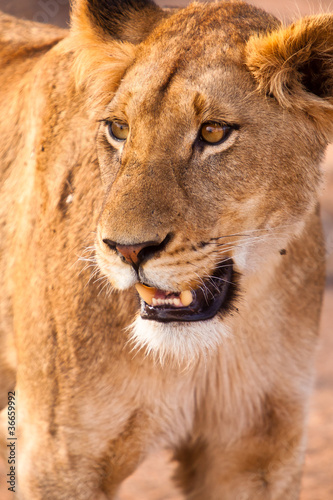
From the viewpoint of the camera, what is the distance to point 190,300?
2061mm

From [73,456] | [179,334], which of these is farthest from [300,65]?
[73,456]

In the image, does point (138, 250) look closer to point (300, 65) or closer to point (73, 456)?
point (300, 65)

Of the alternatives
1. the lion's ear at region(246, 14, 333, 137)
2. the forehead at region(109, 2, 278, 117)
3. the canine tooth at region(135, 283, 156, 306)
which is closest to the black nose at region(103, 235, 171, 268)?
the canine tooth at region(135, 283, 156, 306)

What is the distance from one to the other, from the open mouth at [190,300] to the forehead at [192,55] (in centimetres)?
49

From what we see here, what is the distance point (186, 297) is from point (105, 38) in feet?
2.93

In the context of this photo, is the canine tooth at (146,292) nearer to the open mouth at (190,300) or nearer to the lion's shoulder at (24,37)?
the open mouth at (190,300)

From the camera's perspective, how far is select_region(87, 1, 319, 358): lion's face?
1937mm

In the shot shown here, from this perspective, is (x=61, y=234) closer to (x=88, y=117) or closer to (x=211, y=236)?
(x=88, y=117)

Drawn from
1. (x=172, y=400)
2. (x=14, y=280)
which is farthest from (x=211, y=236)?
(x=14, y=280)

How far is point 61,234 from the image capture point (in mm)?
2453

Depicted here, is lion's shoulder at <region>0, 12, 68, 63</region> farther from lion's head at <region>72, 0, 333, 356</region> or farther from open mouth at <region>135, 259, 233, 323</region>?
open mouth at <region>135, 259, 233, 323</region>

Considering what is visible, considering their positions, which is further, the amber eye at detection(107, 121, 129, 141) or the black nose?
the amber eye at detection(107, 121, 129, 141)

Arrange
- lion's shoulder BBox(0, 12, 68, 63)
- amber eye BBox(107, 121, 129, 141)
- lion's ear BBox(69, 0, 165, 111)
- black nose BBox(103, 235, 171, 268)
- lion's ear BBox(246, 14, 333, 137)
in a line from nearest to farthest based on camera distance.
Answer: black nose BBox(103, 235, 171, 268)
lion's ear BBox(246, 14, 333, 137)
amber eye BBox(107, 121, 129, 141)
lion's ear BBox(69, 0, 165, 111)
lion's shoulder BBox(0, 12, 68, 63)

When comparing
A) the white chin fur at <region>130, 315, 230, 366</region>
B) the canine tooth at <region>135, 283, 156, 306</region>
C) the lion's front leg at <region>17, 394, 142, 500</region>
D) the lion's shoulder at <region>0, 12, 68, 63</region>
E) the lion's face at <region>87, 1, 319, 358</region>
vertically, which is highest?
the lion's shoulder at <region>0, 12, 68, 63</region>
